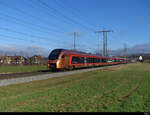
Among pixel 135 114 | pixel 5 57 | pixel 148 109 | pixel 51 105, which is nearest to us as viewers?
pixel 135 114

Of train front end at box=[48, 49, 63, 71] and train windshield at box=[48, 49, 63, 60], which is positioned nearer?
train front end at box=[48, 49, 63, 71]

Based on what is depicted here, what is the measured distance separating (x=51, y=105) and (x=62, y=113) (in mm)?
1127

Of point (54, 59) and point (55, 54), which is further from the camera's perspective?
point (55, 54)

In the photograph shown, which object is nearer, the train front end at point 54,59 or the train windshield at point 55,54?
the train front end at point 54,59

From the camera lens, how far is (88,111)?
5.39 metres

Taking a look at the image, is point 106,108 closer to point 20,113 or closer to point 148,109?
point 148,109

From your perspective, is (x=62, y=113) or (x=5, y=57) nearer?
(x=62, y=113)

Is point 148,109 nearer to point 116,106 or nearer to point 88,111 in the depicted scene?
point 116,106

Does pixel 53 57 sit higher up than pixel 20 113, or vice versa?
pixel 53 57

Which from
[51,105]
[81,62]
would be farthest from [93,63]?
[51,105]

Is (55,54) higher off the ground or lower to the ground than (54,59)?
higher

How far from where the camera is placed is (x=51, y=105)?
20.6 feet

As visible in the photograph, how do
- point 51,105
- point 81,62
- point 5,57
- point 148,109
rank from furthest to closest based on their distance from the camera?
1. point 5,57
2. point 81,62
3. point 51,105
4. point 148,109

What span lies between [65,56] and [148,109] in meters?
21.1
